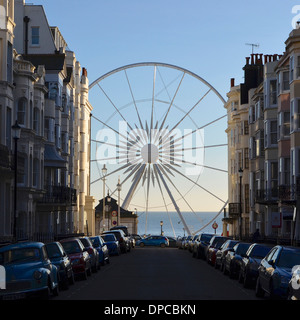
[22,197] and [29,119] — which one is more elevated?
[29,119]

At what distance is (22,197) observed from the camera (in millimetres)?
56594

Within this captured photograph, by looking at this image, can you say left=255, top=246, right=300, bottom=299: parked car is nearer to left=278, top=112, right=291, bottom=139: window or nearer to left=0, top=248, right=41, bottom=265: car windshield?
left=0, top=248, right=41, bottom=265: car windshield

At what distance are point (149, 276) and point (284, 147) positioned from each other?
1041 inches

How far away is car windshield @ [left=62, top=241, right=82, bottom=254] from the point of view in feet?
118

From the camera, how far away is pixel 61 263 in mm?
29906

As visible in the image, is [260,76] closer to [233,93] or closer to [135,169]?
[233,93]

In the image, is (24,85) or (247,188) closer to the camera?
(24,85)

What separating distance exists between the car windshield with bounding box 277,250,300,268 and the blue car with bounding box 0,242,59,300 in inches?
260

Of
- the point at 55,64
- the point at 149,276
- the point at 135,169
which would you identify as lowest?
the point at 149,276

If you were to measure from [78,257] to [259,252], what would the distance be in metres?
7.34

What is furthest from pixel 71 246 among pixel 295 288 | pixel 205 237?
pixel 205 237

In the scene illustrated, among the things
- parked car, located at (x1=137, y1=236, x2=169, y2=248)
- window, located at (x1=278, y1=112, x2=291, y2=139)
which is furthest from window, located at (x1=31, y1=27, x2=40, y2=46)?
window, located at (x1=278, y1=112, x2=291, y2=139)

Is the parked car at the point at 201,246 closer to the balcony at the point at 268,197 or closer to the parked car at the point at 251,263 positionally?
the balcony at the point at 268,197
